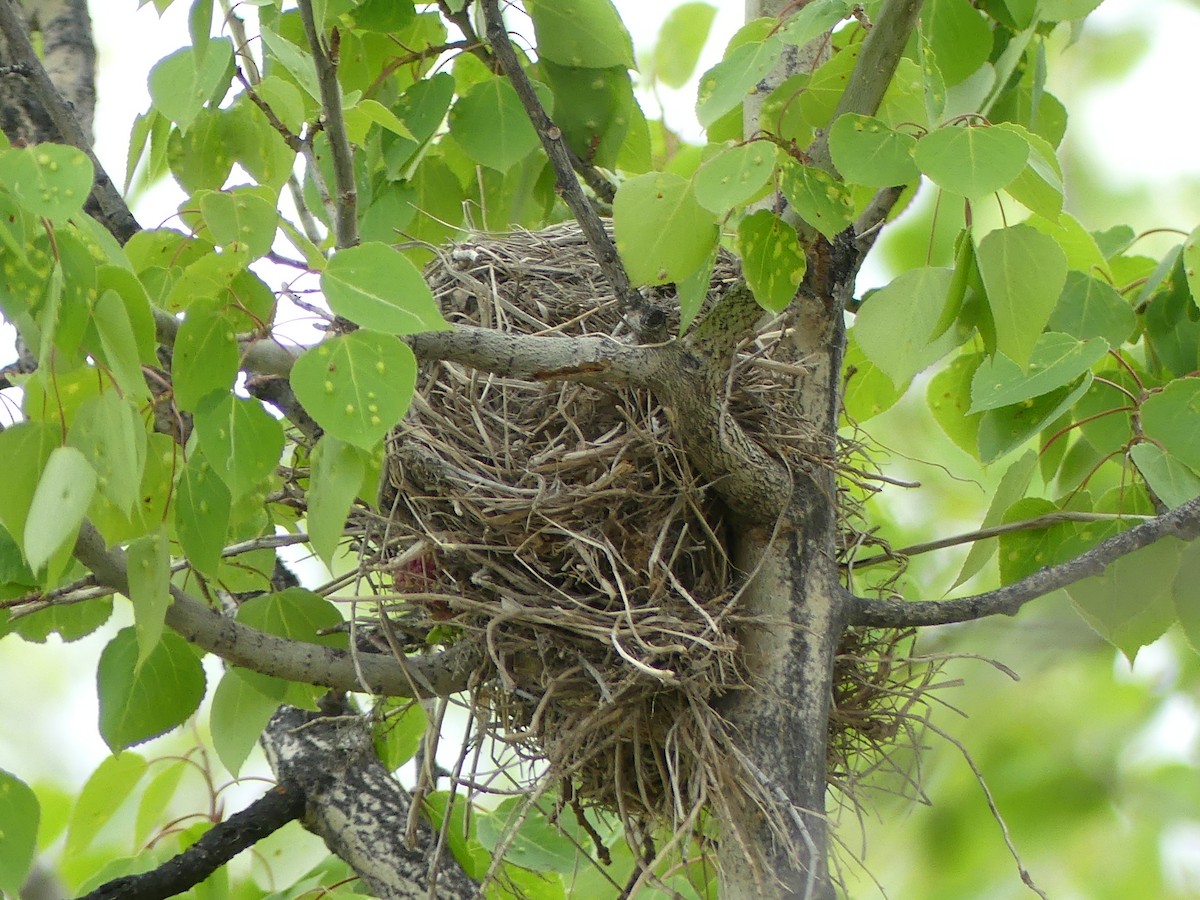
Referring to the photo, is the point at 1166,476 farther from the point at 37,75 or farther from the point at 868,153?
the point at 37,75

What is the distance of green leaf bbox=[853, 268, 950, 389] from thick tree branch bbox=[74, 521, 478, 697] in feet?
1.66

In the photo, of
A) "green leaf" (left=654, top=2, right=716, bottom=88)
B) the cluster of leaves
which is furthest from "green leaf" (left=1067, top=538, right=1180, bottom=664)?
"green leaf" (left=654, top=2, right=716, bottom=88)

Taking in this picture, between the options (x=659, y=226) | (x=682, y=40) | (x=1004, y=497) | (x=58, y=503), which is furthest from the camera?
(x=682, y=40)

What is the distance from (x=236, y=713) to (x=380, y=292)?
568 mm

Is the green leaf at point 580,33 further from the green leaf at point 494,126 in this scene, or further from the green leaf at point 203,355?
the green leaf at point 203,355

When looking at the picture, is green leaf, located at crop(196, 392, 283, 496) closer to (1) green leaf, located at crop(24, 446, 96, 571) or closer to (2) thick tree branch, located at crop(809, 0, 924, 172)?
(1) green leaf, located at crop(24, 446, 96, 571)

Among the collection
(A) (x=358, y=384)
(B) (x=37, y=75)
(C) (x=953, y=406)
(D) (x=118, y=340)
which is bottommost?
(C) (x=953, y=406)

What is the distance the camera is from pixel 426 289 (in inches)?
28.5

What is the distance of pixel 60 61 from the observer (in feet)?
5.41

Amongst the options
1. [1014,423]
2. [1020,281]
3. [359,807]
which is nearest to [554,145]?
[1020,281]

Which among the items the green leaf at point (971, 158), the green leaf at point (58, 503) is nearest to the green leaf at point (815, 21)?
the green leaf at point (971, 158)

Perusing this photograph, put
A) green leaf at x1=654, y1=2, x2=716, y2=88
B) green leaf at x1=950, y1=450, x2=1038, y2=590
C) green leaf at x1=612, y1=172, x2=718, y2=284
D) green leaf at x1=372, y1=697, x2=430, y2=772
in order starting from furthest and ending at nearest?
green leaf at x1=654, y1=2, x2=716, y2=88
green leaf at x1=372, y1=697, x2=430, y2=772
green leaf at x1=950, y1=450, x2=1038, y2=590
green leaf at x1=612, y1=172, x2=718, y2=284

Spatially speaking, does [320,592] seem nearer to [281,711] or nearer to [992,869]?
[281,711]

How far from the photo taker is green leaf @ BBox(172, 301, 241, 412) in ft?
2.65
